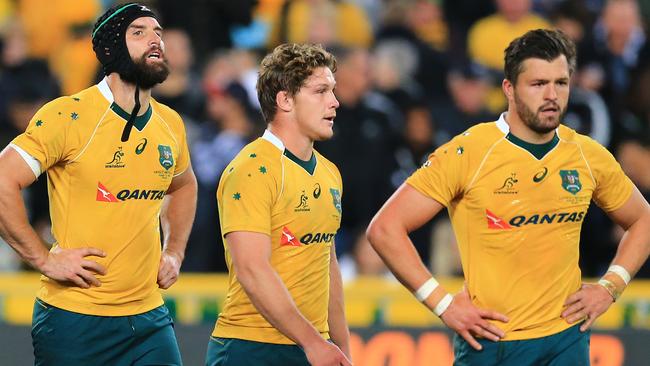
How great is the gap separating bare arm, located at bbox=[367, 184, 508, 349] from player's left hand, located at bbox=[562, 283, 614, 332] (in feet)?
1.16

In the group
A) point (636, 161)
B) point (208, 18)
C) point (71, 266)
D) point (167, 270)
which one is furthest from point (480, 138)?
point (208, 18)

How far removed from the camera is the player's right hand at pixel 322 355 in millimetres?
5906

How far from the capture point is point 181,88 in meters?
11.7

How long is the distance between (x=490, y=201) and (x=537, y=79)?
0.64m

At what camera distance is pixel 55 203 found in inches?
255

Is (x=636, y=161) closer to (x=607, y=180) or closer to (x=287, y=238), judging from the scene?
(x=607, y=180)

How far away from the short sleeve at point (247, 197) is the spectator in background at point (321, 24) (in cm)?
602

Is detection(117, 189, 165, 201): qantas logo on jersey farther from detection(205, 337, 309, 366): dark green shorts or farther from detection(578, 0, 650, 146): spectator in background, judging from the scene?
detection(578, 0, 650, 146): spectator in background

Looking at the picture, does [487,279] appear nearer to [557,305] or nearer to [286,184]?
[557,305]

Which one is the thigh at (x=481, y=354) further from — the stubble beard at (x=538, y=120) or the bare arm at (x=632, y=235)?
the stubble beard at (x=538, y=120)

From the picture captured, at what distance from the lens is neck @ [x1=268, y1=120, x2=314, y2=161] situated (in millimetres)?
6465

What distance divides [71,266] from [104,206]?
339mm

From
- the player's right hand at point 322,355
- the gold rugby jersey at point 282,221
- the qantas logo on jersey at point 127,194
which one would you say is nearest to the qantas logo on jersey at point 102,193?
the qantas logo on jersey at point 127,194

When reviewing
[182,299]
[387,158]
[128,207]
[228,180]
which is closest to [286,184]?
[228,180]
